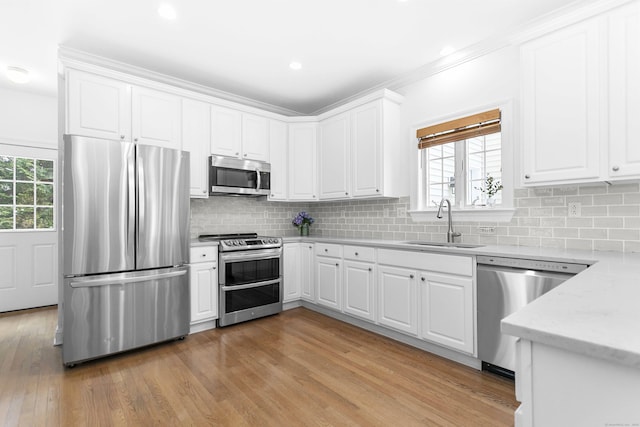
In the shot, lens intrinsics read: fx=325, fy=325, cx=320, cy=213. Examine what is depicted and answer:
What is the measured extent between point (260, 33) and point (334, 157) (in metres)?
1.70

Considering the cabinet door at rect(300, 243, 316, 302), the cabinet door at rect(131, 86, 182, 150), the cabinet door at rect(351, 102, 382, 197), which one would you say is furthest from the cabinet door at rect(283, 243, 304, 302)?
the cabinet door at rect(131, 86, 182, 150)

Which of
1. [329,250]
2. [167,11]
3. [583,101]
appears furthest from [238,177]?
[583,101]

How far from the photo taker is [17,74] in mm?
3469

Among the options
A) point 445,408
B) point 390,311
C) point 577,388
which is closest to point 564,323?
point 577,388

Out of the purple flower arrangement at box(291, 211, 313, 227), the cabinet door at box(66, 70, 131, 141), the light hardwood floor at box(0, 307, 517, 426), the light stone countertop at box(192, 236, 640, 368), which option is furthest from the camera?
the purple flower arrangement at box(291, 211, 313, 227)

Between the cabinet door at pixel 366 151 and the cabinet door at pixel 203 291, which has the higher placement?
the cabinet door at pixel 366 151

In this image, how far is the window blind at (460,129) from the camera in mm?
2938

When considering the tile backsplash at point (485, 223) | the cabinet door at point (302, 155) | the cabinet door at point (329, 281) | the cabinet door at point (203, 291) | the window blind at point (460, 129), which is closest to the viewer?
the tile backsplash at point (485, 223)

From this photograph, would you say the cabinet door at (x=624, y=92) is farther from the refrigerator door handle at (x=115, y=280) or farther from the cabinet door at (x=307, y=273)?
the refrigerator door handle at (x=115, y=280)

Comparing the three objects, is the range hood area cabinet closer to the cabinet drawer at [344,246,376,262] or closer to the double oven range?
the cabinet drawer at [344,246,376,262]

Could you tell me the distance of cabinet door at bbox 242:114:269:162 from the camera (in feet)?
13.0

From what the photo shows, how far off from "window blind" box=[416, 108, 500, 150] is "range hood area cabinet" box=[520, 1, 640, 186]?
0.47 metres

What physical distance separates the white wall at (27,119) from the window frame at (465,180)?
462 centimetres

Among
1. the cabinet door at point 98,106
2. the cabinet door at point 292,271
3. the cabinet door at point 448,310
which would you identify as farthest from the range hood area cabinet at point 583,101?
the cabinet door at point 98,106
